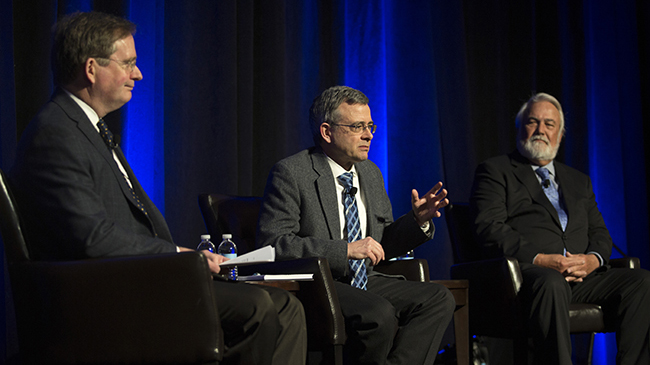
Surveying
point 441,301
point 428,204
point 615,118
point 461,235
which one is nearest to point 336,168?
point 428,204

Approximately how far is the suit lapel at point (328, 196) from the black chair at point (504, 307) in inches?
31.7

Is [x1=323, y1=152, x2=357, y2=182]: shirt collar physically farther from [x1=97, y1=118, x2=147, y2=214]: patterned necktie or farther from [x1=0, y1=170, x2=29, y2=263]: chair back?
[x1=0, y1=170, x2=29, y2=263]: chair back

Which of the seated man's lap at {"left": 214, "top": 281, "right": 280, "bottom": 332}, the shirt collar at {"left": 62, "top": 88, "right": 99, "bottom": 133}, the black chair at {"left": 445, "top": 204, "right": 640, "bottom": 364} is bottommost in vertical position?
Result: the black chair at {"left": 445, "top": 204, "right": 640, "bottom": 364}

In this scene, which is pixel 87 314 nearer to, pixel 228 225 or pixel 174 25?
pixel 228 225

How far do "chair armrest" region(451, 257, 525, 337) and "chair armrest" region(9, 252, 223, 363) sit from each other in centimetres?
164

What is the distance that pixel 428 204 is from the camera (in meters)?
2.65

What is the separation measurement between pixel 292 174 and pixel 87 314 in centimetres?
121

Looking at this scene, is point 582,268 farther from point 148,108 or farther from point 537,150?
point 148,108

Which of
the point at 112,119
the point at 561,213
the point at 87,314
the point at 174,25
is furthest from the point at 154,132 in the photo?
the point at 561,213

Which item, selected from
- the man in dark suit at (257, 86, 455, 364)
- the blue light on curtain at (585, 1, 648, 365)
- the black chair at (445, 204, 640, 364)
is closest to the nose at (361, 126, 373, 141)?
the man in dark suit at (257, 86, 455, 364)

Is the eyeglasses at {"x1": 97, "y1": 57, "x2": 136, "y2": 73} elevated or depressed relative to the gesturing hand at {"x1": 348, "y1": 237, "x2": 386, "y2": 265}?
elevated

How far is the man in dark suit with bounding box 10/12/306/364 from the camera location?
176cm

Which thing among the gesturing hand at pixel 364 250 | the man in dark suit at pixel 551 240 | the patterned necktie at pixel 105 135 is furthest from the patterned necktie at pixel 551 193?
the patterned necktie at pixel 105 135

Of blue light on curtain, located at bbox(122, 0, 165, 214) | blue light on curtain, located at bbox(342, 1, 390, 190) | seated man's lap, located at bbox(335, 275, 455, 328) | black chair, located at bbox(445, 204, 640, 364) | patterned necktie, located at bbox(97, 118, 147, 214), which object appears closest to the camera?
patterned necktie, located at bbox(97, 118, 147, 214)
